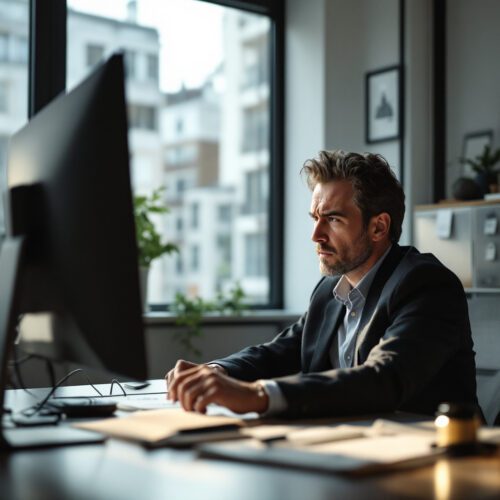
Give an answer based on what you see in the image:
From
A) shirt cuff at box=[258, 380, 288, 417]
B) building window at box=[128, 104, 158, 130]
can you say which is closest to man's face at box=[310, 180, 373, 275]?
shirt cuff at box=[258, 380, 288, 417]

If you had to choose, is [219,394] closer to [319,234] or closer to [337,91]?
[319,234]

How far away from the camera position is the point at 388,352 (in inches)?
64.7

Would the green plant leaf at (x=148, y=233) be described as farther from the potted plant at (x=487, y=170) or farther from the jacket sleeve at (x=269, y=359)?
the jacket sleeve at (x=269, y=359)

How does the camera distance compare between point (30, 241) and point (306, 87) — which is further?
point (306, 87)

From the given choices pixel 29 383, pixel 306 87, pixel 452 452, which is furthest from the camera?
pixel 306 87

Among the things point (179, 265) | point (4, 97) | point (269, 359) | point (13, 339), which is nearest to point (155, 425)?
point (13, 339)

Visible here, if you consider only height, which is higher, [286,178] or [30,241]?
[286,178]

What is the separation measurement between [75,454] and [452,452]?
1.76 ft

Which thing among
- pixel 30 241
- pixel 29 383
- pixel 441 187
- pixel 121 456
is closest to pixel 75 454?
pixel 121 456

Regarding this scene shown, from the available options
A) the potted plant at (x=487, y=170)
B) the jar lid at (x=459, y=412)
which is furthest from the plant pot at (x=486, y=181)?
the jar lid at (x=459, y=412)

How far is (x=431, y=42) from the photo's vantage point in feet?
14.2

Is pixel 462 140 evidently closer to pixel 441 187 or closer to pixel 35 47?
pixel 441 187

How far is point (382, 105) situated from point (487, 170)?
0.75 metres

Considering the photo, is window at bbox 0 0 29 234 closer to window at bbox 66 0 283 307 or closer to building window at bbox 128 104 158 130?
window at bbox 66 0 283 307
